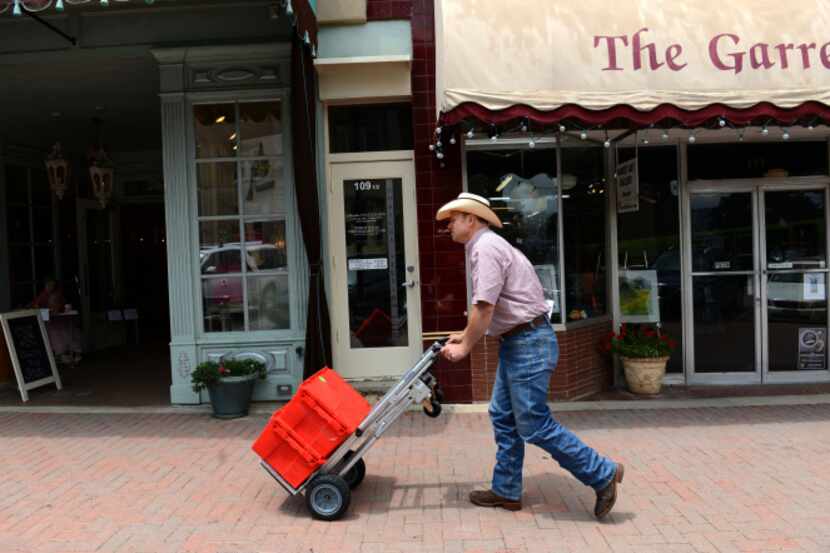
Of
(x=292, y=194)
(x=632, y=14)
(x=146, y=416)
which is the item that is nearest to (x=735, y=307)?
(x=632, y=14)

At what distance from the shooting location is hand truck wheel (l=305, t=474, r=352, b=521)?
433 cm

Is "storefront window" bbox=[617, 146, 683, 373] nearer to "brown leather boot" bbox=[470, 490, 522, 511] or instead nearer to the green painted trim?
the green painted trim

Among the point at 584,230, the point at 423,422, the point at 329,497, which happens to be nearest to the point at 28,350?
the point at 423,422

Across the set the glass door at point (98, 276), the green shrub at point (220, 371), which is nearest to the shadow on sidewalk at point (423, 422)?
the green shrub at point (220, 371)

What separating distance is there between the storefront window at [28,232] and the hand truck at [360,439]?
26.1ft

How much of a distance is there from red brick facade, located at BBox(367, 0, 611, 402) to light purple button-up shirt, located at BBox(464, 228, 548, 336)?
8.80ft

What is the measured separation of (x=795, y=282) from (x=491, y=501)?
17.1ft

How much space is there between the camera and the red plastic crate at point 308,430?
4.34 m

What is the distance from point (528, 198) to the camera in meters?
7.26

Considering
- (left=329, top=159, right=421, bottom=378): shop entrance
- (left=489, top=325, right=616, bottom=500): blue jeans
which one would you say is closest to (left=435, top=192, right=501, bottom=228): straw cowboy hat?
(left=489, top=325, right=616, bottom=500): blue jeans

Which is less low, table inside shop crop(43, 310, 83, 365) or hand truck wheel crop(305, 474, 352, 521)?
table inside shop crop(43, 310, 83, 365)

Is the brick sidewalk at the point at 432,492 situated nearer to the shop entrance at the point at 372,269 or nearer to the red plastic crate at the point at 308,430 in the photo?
the red plastic crate at the point at 308,430

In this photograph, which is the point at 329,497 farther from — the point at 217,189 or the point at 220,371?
the point at 217,189

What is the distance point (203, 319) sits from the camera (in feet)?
24.3
